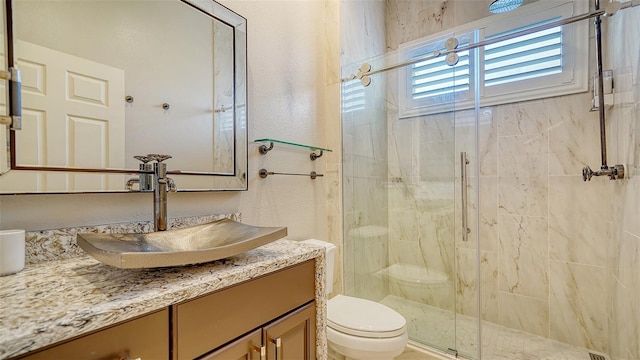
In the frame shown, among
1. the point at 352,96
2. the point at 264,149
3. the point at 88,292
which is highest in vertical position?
the point at 352,96

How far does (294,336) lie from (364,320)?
603mm

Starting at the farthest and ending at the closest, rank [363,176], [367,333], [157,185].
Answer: [363,176] < [367,333] < [157,185]

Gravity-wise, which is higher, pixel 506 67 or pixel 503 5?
pixel 503 5

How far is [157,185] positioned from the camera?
1.04 m

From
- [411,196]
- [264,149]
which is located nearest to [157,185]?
[264,149]

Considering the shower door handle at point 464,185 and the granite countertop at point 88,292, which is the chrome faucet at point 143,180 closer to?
the granite countertop at point 88,292

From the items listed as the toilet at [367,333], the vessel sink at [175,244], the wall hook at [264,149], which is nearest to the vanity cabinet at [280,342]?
the vessel sink at [175,244]

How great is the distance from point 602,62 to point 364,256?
189 centimetres

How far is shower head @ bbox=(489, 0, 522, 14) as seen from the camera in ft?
6.17

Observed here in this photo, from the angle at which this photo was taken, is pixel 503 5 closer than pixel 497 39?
No

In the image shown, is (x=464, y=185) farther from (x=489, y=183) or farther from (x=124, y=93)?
(x=124, y=93)

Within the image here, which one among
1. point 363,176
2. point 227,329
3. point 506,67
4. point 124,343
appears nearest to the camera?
point 124,343

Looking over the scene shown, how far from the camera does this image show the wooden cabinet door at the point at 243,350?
754 millimetres

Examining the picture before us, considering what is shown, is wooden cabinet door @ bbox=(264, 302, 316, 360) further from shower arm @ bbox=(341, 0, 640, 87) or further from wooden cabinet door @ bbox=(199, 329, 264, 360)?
shower arm @ bbox=(341, 0, 640, 87)
